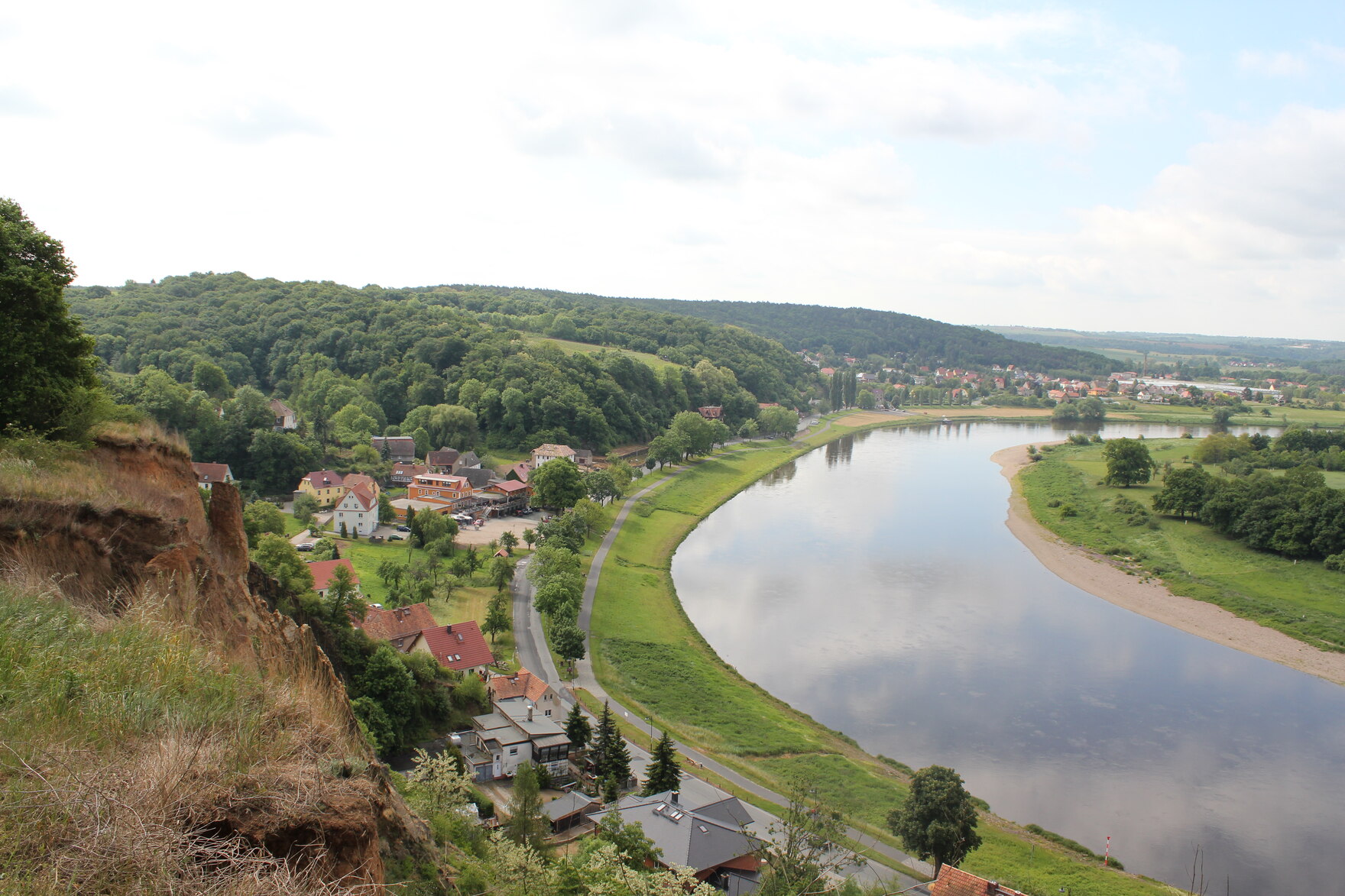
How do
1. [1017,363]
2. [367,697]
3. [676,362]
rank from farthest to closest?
[1017,363], [676,362], [367,697]

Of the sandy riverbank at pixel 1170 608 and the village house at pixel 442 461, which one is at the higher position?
the village house at pixel 442 461

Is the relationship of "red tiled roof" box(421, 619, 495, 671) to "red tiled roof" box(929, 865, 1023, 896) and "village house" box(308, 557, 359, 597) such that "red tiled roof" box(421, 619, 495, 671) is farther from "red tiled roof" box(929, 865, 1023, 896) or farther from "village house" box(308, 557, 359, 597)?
"red tiled roof" box(929, 865, 1023, 896)

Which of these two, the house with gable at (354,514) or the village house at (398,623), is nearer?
the village house at (398,623)

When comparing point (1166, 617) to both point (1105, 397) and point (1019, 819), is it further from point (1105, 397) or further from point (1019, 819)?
point (1105, 397)

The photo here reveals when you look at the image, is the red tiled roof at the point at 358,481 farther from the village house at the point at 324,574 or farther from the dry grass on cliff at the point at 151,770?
the dry grass on cliff at the point at 151,770

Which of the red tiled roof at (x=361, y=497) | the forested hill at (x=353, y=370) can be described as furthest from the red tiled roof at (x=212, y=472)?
the forested hill at (x=353, y=370)

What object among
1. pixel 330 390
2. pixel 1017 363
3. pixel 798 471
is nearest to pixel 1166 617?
pixel 798 471

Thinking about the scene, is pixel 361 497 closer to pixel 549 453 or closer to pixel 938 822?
pixel 549 453
